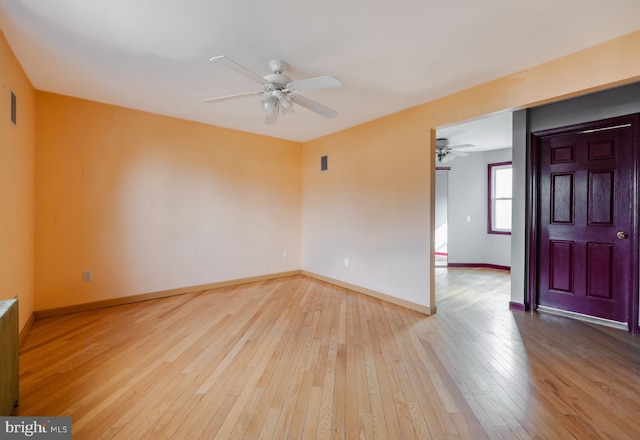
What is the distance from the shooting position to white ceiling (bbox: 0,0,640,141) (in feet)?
6.17

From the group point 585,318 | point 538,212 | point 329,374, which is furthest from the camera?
point 538,212

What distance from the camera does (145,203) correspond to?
155 inches

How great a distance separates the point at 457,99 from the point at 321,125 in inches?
78.3

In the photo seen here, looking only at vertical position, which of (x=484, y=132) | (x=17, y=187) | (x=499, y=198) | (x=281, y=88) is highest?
(x=484, y=132)

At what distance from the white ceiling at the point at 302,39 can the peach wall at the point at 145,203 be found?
2.17ft

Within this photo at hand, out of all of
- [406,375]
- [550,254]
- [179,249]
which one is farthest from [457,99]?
[179,249]

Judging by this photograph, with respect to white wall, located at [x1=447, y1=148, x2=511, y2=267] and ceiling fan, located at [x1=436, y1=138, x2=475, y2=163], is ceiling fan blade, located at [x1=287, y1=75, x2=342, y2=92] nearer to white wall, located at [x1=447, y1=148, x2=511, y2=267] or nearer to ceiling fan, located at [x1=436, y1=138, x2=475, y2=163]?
ceiling fan, located at [x1=436, y1=138, x2=475, y2=163]

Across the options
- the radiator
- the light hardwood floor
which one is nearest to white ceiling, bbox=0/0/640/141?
the radiator

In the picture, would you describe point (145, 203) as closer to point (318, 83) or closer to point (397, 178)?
point (318, 83)

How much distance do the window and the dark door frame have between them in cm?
277

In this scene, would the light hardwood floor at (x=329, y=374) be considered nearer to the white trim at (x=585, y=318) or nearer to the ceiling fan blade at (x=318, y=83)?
the white trim at (x=585, y=318)

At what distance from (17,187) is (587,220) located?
5.90m

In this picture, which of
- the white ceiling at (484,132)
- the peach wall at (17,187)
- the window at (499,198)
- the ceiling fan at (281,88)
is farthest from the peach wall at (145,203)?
the window at (499,198)

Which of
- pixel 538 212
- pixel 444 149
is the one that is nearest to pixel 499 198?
pixel 444 149
